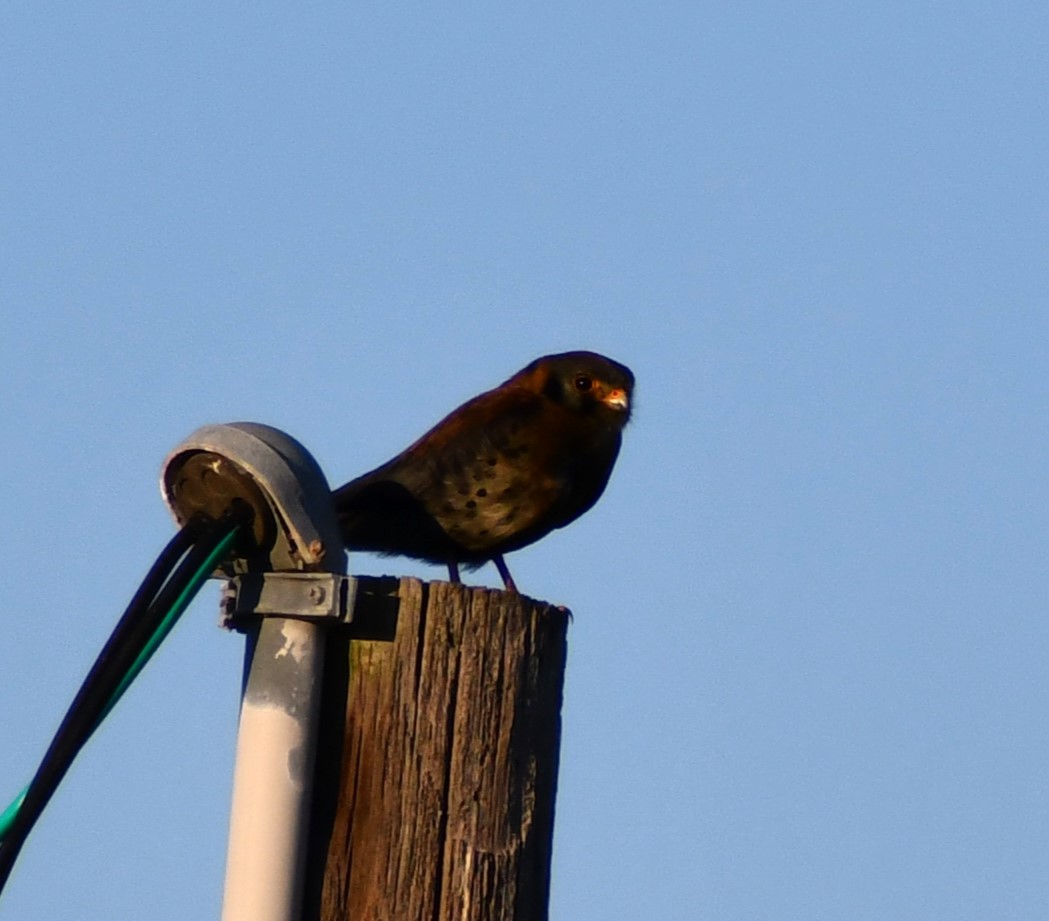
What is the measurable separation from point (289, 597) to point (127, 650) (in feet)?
0.90

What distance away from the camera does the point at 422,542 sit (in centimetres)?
606

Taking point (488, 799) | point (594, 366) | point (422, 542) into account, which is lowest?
point (488, 799)

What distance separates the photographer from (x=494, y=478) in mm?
6102

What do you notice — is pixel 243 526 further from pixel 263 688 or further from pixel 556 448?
pixel 556 448

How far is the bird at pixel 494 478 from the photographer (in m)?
5.90

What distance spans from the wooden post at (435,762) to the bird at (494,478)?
95.8 inches

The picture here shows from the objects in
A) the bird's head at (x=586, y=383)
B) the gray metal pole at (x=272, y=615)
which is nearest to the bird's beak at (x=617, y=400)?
the bird's head at (x=586, y=383)

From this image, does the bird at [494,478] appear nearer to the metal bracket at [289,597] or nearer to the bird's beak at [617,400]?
the bird's beak at [617,400]

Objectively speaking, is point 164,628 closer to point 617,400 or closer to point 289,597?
point 289,597

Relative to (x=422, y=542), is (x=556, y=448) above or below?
above

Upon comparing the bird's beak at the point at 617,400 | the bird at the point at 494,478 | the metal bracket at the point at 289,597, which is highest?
the bird's beak at the point at 617,400

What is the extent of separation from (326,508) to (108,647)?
1.50 feet

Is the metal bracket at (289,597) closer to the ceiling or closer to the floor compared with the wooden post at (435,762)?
closer to the ceiling

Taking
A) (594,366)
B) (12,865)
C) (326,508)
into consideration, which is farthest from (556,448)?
(12,865)
